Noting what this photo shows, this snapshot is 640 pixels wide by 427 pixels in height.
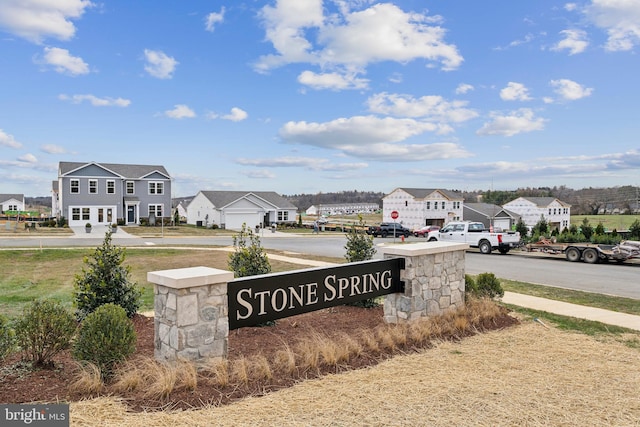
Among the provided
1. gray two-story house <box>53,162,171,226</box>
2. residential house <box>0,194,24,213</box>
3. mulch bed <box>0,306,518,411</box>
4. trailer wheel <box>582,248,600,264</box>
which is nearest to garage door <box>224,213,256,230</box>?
gray two-story house <box>53,162,171,226</box>

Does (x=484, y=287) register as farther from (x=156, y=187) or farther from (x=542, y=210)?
(x=542, y=210)

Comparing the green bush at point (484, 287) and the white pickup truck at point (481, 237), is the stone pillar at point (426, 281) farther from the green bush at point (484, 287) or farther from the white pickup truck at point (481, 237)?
the white pickup truck at point (481, 237)

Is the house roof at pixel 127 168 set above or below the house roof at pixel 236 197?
above

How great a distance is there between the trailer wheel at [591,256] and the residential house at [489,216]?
125ft

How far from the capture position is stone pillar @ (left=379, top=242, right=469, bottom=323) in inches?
312

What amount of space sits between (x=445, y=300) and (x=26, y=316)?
675cm

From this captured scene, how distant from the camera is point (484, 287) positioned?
31.8 feet

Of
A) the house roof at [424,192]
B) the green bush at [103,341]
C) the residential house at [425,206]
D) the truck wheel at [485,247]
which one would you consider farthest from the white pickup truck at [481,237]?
the house roof at [424,192]

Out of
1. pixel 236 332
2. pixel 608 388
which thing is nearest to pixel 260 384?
pixel 236 332

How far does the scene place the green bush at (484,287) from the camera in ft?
31.3

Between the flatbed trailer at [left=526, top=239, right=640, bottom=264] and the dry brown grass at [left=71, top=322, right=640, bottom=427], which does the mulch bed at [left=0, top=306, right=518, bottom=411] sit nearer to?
the dry brown grass at [left=71, top=322, right=640, bottom=427]

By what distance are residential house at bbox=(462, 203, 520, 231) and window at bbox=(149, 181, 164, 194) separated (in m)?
39.4

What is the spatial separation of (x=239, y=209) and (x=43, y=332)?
47.4m

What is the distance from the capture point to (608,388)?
17.3 feet
